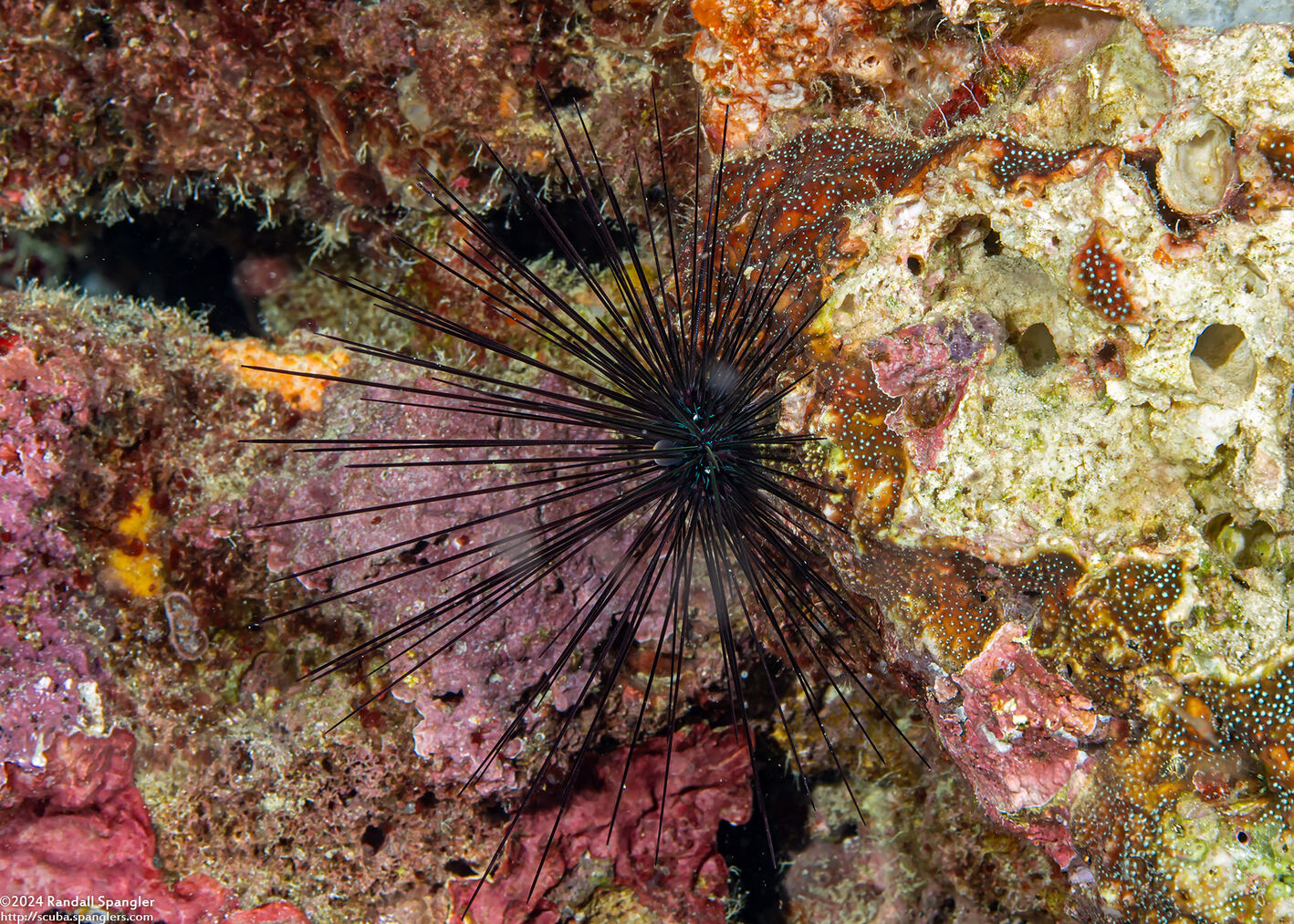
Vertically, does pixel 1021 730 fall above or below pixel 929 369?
below

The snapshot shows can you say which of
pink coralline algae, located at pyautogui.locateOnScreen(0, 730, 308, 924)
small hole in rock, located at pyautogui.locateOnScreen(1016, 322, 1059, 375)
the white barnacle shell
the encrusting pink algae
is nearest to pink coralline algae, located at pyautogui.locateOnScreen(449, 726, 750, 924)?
the encrusting pink algae

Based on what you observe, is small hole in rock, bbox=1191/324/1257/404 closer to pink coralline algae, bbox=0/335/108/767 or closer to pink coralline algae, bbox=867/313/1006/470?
pink coralline algae, bbox=867/313/1006/470

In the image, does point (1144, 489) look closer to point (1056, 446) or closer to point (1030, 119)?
point (1056, 446)

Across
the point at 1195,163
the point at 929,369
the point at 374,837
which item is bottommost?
the point at 374,837

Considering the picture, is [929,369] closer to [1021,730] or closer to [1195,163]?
[1195,163]

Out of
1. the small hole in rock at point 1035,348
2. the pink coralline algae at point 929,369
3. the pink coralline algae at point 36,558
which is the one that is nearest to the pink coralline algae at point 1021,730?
the pink coralline algae at point 929,369

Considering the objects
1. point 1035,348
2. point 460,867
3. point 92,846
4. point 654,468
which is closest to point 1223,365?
point 1035,348
